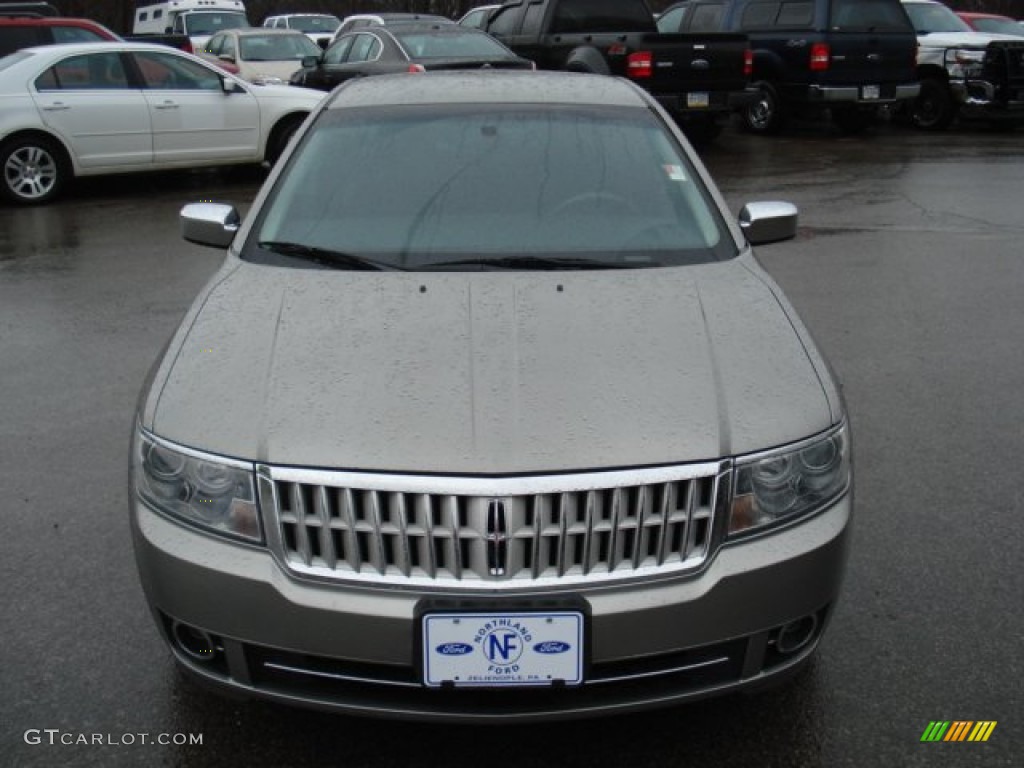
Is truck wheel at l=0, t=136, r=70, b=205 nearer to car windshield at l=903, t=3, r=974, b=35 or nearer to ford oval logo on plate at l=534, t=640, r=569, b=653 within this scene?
ford oval logo on plate at l=534, t=640, r=569, b=653

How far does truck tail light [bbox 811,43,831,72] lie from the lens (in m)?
16.1

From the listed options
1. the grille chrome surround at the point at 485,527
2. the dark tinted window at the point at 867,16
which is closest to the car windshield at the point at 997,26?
the dark tinted window at the point at 867,16

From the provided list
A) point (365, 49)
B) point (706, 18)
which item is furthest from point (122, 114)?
point (706, 18)

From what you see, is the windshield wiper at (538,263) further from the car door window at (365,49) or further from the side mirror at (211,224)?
the car door window at (365,49)

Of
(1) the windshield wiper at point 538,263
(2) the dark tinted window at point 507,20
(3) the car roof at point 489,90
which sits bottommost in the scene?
(2) the dark tinted window at point 507,20

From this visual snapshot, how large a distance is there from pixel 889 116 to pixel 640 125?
55.6 feet

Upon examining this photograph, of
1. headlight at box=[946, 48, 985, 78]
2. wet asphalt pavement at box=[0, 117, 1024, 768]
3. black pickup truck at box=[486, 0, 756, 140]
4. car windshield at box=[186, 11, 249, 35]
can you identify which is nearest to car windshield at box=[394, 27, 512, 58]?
black pickup truck at box=[486, 0, 756, 140]

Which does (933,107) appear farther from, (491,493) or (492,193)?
(491,493)

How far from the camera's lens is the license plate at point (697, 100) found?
1472cm

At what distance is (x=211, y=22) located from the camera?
91.6ft

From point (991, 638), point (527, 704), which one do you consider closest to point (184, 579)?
point (527, 704)

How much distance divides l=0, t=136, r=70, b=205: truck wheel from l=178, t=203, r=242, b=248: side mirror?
26.3 feet

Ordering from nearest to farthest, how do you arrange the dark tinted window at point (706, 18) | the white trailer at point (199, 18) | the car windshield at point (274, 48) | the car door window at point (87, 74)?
the car door window at point (87, 74) < the dark tinted window at point (706, 18) < the car windshield at point (274, 48) < the white trailer at point (199, 18)

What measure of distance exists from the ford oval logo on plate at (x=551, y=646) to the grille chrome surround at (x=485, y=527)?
13 cm
